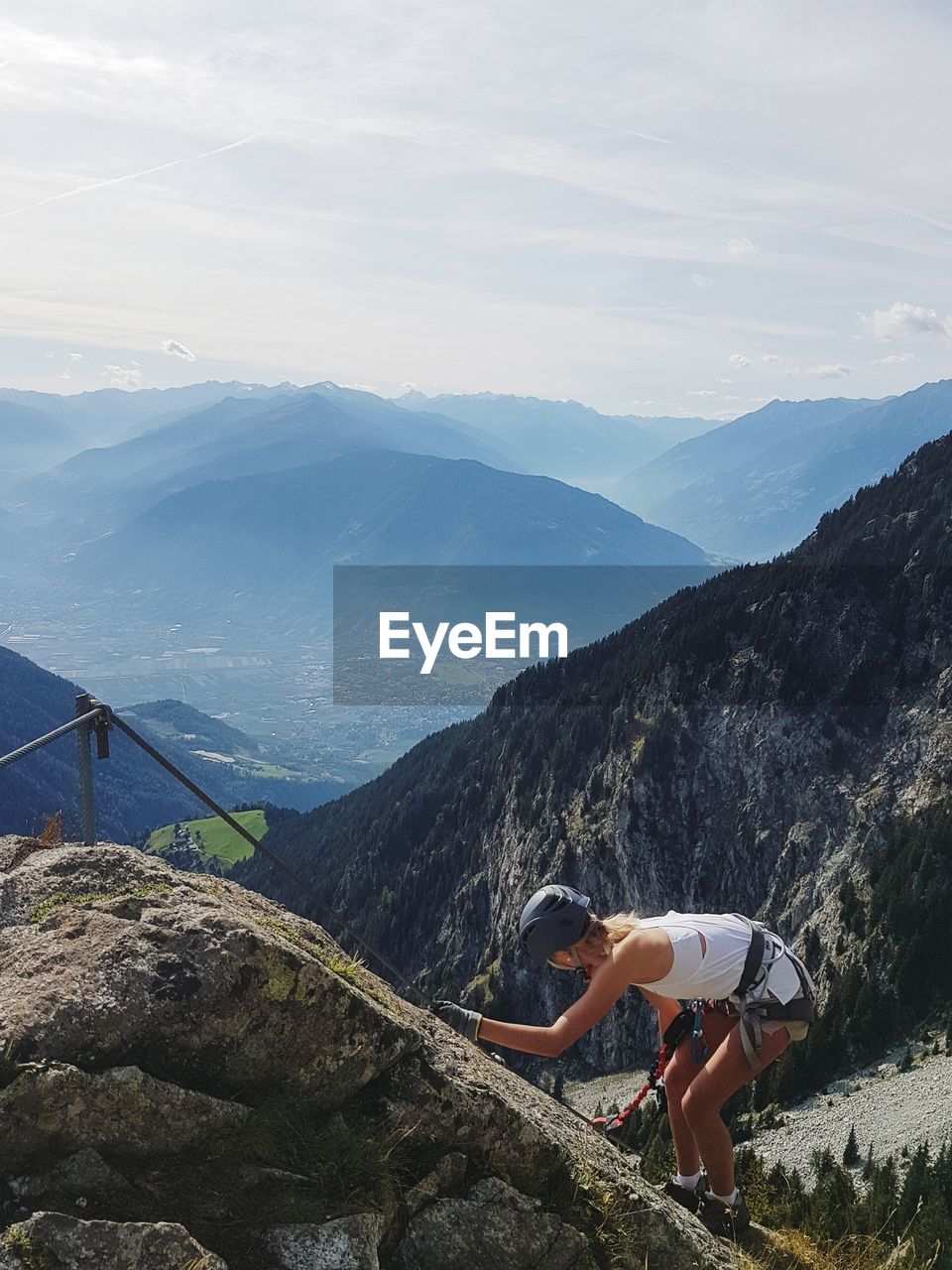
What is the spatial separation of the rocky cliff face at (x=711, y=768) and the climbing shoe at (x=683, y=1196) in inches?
4305

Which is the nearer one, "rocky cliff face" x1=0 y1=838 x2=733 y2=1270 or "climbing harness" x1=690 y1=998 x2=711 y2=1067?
"rocky cliff face" x1=0 y1=838 x2=733 y2=1270

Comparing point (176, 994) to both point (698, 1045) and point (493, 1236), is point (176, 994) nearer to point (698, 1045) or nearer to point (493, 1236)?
point (493, 1236)

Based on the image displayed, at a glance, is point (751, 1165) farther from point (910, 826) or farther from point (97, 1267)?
point (910, 826)

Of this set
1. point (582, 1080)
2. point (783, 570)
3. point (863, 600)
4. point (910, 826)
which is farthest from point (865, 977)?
point (783, 570)

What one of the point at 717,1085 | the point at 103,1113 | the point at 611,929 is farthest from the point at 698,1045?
the point at 103,1113

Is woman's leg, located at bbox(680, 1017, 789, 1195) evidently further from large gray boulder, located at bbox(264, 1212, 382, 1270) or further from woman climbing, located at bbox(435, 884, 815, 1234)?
large gray boulder, located at bbox(264, 1212, 382, 1270)

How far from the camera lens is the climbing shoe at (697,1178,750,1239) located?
907 centimetres

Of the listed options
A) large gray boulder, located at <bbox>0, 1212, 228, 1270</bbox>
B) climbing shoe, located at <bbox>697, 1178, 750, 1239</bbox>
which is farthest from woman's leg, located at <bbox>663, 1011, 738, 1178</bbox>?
large gray boulder, located at <bbox>0, 1212, 228, 1270</bbox>

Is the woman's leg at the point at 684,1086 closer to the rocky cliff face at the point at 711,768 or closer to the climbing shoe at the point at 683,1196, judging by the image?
the climbing shoe at the point at 683,1196

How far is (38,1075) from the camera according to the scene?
6.25m

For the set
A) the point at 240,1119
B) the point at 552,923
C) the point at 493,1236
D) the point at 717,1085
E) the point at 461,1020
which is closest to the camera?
the point at 240,1119

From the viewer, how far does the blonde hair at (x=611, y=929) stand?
812 cm

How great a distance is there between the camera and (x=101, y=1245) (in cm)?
564

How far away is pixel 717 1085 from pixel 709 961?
133 cm
